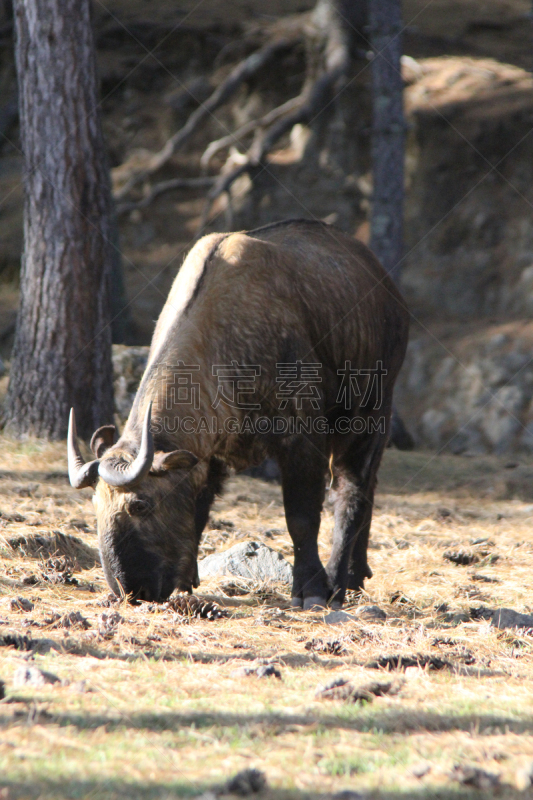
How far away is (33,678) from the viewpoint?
312cm

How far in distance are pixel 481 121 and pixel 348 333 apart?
9.07 metres

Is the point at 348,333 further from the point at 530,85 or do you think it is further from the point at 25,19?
the point at 530,85

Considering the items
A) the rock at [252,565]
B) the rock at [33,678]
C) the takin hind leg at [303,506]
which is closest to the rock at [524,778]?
the rock at [33,678]

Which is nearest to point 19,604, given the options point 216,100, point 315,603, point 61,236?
point 315,603

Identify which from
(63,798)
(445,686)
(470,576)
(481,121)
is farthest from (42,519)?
(481,121)

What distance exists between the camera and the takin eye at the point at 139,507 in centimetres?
437

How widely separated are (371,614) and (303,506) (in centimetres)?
82

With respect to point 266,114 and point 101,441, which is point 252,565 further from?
point 266,114

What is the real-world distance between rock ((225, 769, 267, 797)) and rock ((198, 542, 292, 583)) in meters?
3.20

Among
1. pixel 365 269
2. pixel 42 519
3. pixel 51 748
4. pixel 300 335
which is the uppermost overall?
pixel 365 269

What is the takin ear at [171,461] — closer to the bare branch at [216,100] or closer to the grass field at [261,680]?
the grass field at [261,680]

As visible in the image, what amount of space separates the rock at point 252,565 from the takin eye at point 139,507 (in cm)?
129

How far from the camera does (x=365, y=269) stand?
619cm

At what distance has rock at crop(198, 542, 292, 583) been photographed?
555 cm
